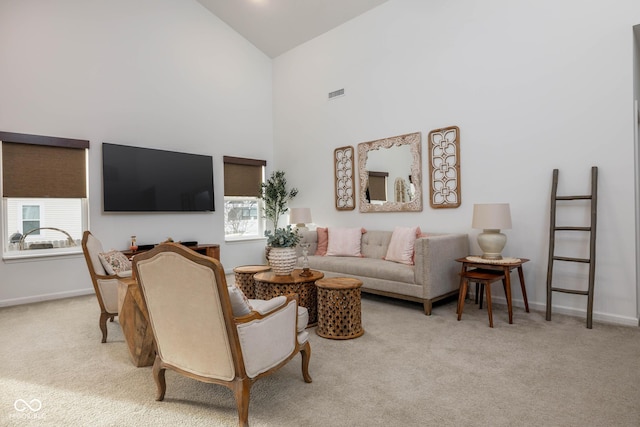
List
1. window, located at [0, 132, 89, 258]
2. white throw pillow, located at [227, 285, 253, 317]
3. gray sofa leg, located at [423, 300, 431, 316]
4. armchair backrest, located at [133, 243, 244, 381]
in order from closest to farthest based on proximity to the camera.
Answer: armchair backrest, located at [133, 243, 244, 381]
white throw pillow, located at [227, 285, 253, 317]
gray sofa leg, located at [423, 300, 431, 316]
window, located at [0, 132, 89, 258]

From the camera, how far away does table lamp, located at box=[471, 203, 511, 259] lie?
12.1 feet

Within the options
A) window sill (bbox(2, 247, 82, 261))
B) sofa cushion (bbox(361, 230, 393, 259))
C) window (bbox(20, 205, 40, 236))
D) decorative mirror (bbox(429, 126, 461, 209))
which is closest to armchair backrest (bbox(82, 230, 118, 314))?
window sill (bbox(2, 247, 82, 261))

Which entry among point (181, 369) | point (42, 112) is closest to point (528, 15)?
point (181, 369)

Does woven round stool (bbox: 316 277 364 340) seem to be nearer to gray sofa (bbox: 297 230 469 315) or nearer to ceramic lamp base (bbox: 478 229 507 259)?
gray sofa (bbox: 297 230 469 315)

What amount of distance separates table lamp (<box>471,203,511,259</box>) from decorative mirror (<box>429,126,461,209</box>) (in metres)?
0.84

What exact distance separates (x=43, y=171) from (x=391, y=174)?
4.69 m

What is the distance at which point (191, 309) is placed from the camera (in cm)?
183

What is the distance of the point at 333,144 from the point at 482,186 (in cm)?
262

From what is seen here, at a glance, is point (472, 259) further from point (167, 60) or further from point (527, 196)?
point (167, 60)

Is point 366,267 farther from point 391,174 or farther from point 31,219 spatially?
point 31,219

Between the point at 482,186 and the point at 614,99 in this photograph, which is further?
the point at 482,186

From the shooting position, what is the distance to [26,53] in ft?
15.2

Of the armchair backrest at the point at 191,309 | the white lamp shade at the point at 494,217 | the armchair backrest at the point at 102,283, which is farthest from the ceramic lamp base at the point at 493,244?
the armchair backrest at the point at 102,283

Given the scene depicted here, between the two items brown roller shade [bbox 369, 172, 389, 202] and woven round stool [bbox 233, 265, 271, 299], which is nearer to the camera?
woven round stool [bbox 233, 265, 271, 299]
